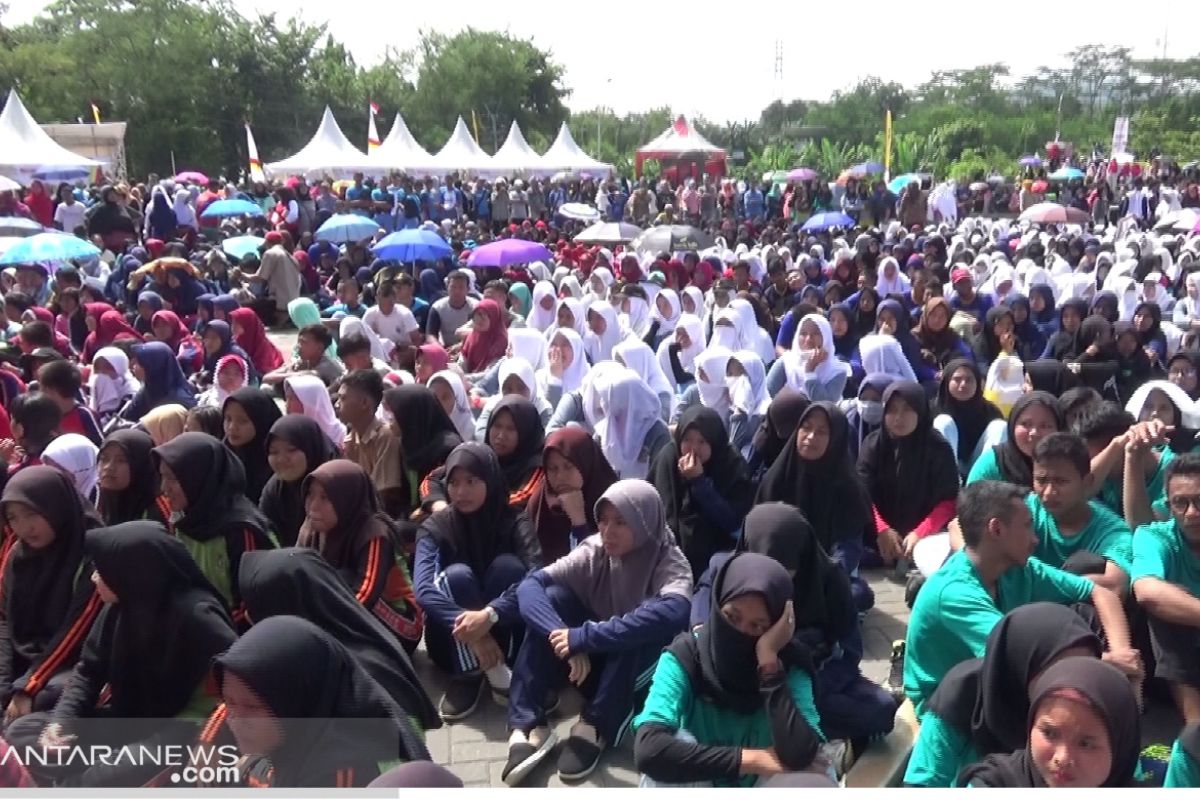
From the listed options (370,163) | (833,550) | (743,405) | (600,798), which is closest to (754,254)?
(743,405)

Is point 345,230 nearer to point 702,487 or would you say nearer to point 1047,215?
point 1047,215

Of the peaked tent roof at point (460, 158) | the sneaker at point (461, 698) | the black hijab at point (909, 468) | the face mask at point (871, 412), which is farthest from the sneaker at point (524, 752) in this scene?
the peaked tent roof at point (460, 158)

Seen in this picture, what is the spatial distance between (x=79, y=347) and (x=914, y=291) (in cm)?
739

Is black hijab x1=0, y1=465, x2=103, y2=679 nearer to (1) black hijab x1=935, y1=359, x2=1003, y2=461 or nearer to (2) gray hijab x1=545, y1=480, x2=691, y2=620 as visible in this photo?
(2) gray hijab x1=545, y1=480, x2=691, y2=620

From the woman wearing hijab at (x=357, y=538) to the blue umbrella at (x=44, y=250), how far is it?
7464 millimetres

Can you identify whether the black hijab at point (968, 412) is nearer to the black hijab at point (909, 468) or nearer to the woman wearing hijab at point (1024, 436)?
the black hijab at point (909, 468)

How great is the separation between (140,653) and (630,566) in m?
1.56

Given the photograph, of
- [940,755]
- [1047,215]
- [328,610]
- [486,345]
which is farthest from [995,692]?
[1047,215]

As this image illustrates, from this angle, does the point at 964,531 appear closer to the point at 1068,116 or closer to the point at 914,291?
the point at 914,291

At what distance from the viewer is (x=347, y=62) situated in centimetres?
4638

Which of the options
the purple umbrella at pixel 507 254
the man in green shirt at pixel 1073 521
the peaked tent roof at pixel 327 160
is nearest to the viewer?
the man in green shirt at pixel 1073 521

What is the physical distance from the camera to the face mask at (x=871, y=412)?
5363 mm

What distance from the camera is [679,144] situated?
28125 millimetres

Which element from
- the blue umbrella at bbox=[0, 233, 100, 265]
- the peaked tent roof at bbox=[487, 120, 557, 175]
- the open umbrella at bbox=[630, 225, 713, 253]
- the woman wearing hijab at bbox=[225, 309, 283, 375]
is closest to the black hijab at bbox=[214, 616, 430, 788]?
the woman wearing hijab at bbox=[225, 309, 283, 375]
